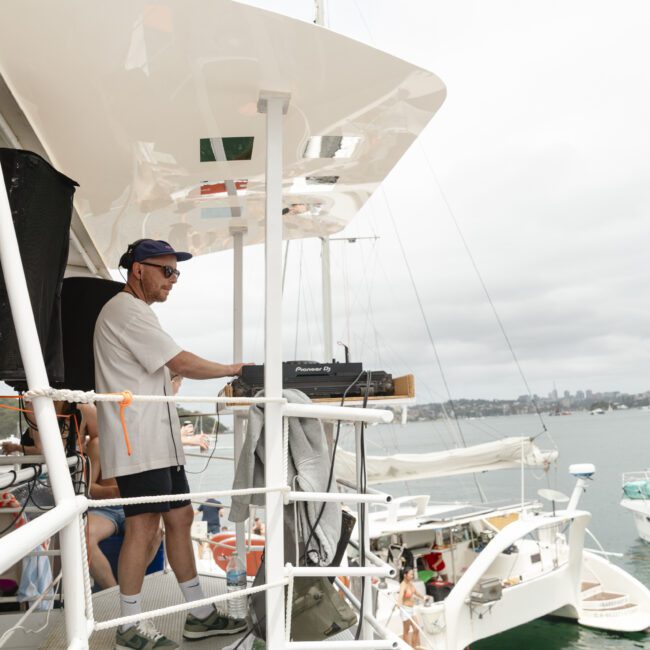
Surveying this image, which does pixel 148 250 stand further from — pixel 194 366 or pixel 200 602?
pixel 200 602

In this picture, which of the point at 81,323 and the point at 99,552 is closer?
the point at 81,323

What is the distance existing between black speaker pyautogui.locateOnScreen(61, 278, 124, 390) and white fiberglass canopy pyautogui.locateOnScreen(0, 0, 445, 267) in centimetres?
45

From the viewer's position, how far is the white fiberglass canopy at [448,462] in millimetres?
16609

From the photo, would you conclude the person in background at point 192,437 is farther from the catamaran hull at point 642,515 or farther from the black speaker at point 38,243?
the catamaran hull at point 642,515

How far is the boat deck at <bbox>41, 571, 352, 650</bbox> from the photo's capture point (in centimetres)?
284

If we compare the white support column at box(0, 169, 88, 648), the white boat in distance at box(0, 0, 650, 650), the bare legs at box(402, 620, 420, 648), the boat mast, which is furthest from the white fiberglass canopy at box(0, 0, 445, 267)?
the bare legs at box(402, 620, 420, 648)

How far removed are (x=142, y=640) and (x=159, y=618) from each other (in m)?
0.58

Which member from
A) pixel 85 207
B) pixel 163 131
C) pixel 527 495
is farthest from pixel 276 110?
pixel 527 495

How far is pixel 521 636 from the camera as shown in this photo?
17078mm

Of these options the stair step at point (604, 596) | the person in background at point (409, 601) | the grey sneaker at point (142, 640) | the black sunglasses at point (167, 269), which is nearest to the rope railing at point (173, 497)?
the grey sneaker at point (142, 640)

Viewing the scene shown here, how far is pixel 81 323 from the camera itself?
3.82 m

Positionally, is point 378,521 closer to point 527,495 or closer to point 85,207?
point 85,207

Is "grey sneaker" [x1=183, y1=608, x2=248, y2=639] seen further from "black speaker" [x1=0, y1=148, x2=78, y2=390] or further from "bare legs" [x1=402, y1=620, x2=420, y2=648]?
"bare legs" [x1=402, y1=620, x2=420, y2=648]

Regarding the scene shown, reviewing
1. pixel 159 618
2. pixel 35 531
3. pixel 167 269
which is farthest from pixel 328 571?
pixel 167 269
